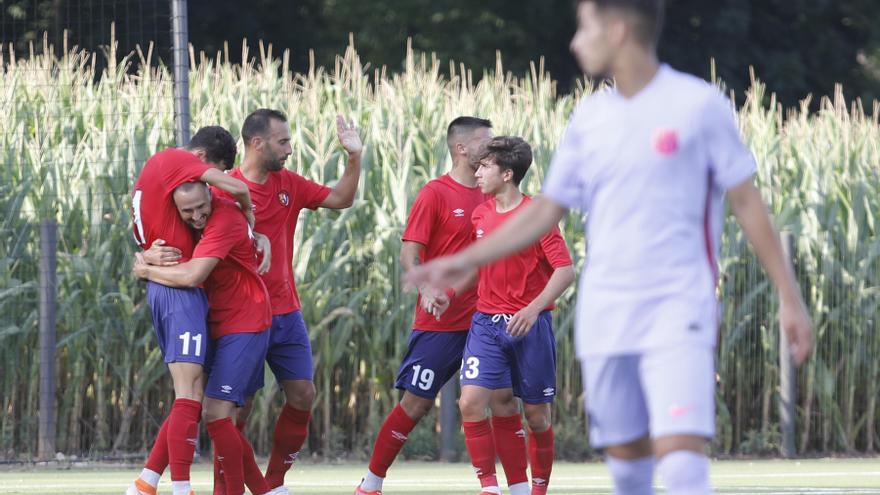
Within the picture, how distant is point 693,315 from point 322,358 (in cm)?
772

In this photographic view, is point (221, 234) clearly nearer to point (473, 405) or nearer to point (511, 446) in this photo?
point (473, 405)

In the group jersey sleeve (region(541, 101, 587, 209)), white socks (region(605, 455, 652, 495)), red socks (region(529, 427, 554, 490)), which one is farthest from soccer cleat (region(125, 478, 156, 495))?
jersey sleeve (region(541, 101, 587, 209))

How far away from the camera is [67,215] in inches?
471

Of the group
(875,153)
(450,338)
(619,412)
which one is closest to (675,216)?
(619,412)

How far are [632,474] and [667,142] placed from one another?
1.00 m

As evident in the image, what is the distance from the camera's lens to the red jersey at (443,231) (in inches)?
327

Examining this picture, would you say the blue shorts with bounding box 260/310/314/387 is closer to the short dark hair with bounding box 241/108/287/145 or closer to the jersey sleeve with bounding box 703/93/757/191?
the short dark hair with bounding box 241/108/287/145

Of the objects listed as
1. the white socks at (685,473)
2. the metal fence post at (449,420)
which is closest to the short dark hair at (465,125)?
the metal fence post at (449,420)

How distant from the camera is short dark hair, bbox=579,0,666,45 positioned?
458cm

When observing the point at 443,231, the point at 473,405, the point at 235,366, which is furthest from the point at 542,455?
the point at 235,366

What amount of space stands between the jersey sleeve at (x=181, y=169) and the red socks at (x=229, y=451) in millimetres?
1170

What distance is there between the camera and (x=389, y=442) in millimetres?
8375

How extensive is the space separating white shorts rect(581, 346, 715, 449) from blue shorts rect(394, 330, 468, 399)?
3.78 metres

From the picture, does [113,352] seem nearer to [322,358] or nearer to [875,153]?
[322,358]
